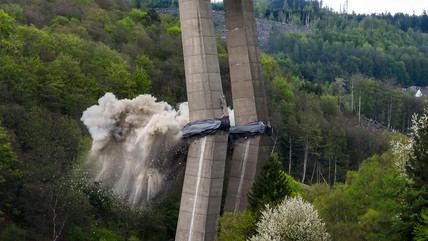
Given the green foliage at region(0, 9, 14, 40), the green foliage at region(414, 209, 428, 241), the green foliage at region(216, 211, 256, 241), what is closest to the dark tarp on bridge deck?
the green foliage at region(216, 211, 256, 241)

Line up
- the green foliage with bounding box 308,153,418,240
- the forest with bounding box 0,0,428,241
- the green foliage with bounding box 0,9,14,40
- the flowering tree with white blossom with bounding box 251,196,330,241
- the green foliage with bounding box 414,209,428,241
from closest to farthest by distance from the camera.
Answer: the green foliage with bounding box 414,209,428,241 < the flowering tree with white blossom with bounding box 251,196,330,241 < the green foliage with bounding box 308,153,418,240 < the forest with bounding box 0,0,428,241 < the green foliage with bounding box 0,9,14,40

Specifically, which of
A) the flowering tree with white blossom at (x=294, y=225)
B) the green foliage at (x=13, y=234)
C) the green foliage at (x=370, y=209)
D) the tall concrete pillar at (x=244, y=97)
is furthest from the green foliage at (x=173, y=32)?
the flowering tree with white blossom at (x=294, y=225)

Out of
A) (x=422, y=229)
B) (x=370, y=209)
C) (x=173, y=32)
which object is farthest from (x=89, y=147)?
(x=173, y=32)

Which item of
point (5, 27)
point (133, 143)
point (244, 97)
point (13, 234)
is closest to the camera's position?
point (133, 143)

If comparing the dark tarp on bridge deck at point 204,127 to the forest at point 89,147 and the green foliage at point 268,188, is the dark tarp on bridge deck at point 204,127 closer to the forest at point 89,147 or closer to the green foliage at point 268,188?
the green foliage at point 268,188

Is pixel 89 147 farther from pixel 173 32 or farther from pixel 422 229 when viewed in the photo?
pixel 173 32

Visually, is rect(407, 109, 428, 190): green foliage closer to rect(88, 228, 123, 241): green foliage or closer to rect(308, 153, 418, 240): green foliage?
rect(308, 153, 418, 240): green foliage
